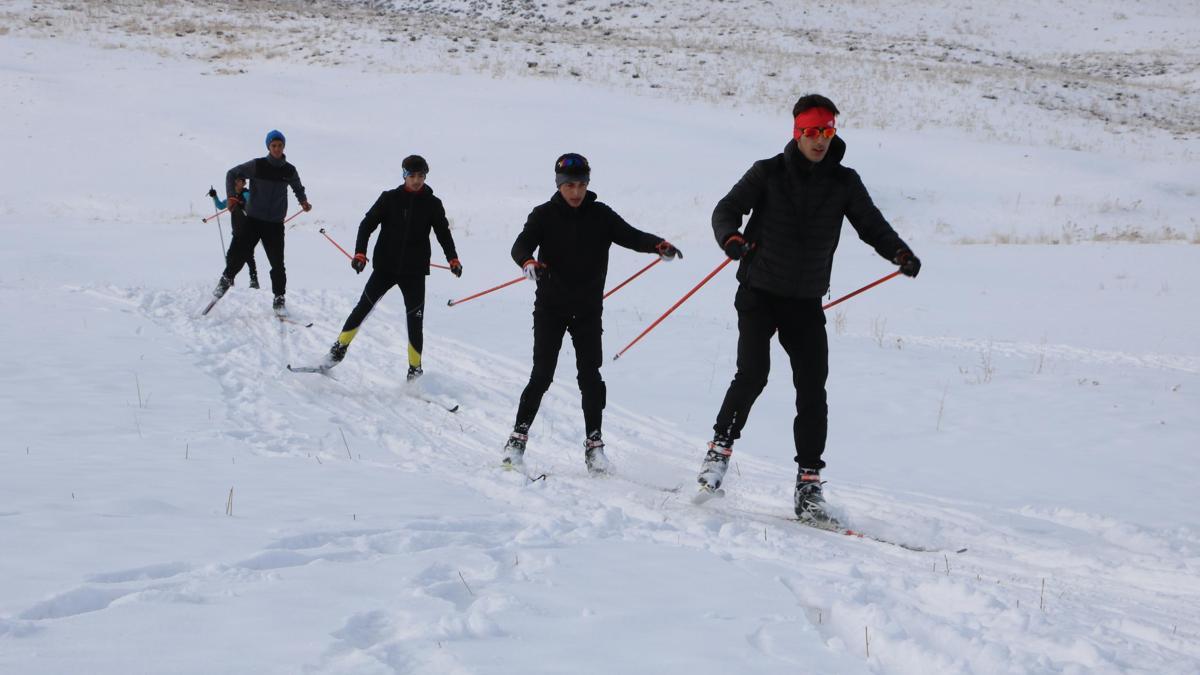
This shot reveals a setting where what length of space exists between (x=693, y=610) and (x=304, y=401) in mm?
5080

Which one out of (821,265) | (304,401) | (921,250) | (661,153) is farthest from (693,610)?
(661,153)

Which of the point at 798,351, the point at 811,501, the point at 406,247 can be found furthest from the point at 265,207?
the point at 811,501

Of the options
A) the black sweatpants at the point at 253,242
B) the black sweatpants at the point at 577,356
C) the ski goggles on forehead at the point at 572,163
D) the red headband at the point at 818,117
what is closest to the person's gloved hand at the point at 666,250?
the black sweatpants at the point at 577,356

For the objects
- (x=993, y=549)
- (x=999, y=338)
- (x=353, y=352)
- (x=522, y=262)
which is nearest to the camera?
(x=993, y=549)

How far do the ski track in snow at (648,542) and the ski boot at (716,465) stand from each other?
161 mm

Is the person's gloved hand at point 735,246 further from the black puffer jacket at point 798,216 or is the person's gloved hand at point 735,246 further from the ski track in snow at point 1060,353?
the ski track in snow at point 1060,353

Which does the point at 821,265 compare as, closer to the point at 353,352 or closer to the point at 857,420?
the point at 857,420

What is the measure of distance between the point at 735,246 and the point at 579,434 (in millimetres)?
2951

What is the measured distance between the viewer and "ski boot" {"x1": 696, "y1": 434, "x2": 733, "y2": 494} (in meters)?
5.02

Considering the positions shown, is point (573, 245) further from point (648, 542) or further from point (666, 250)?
point (648, 542)

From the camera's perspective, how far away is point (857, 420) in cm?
763

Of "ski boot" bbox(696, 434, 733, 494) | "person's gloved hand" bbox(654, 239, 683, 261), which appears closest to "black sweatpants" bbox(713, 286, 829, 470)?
"ski boot" bbox(696, 434, 733, 494)

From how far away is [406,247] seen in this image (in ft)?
26.0

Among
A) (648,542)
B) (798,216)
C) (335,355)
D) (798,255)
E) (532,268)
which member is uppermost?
(798,216)
